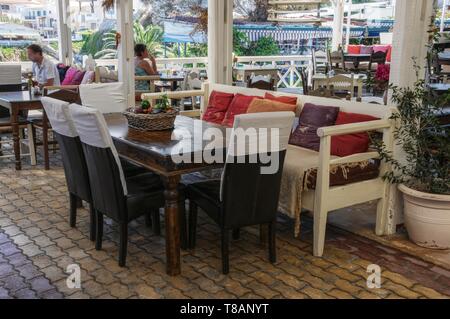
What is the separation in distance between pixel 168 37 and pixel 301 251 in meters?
8.24

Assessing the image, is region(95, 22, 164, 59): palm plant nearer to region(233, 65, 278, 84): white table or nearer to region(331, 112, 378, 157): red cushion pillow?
region(233, 65, 278, 84): white table

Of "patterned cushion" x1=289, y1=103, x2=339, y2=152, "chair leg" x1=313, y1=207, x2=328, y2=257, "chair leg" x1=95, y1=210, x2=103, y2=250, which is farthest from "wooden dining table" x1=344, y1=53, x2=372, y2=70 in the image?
"chair leg" x1=95, y1=210, x2=103, y2=250

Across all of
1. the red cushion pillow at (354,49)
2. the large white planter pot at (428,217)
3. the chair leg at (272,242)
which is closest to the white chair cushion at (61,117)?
the chair leg at (272,242)

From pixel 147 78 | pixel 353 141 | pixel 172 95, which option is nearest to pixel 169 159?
pixel 353 141

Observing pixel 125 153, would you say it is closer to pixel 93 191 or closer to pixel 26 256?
pixel 93 191

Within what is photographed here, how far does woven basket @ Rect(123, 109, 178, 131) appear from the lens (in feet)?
11.5

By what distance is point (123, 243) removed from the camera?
10.2ft

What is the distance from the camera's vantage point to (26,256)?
334 cm

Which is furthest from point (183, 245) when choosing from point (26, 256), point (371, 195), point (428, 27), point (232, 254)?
point (428, 27)

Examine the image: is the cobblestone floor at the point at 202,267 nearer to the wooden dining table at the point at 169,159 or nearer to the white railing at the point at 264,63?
the wooden dining table at the point at 169,159

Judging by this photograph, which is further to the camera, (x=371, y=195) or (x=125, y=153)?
(x=371, y=195)

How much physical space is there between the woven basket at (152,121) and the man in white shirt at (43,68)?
3.45 meters

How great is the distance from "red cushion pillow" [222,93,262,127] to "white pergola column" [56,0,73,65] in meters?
4.94
